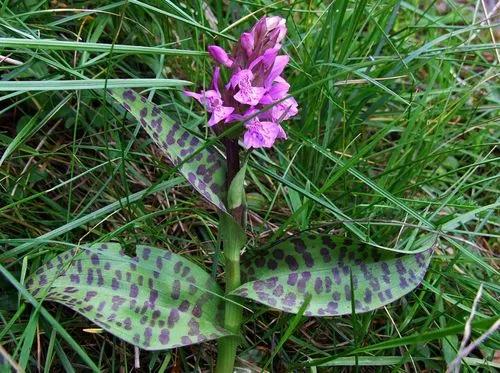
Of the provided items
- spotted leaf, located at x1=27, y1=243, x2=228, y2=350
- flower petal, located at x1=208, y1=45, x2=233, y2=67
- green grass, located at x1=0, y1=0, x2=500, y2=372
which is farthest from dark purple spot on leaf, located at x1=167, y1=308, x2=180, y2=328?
flower petal, located at x1=208, y1=45, x2=233, y2=67

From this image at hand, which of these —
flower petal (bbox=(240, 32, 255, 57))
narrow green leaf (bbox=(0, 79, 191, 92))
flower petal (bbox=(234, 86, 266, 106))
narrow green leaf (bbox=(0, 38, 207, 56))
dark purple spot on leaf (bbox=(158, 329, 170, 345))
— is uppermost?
flower petal (bbox=(240, 32, 255, 57))

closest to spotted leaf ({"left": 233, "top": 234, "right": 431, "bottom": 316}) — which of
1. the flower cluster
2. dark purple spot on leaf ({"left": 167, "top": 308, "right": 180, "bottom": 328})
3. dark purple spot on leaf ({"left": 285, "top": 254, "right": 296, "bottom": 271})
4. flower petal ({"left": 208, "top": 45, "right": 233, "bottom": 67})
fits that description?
dark purple spot on leaf ({"left": 285, "top": 254, "right": 296, "bottom": 271})

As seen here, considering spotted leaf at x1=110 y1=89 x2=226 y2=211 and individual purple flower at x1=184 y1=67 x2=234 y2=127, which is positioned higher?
individual purple flower at x1=184 y1=67 x2=234 y2=127

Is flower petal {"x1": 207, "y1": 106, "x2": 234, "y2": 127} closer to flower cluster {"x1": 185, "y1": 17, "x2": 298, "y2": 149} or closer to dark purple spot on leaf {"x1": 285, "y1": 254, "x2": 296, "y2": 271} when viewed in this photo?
flower cluster {"x1": 185, "y1": 17, "x2": 298, "y2": 149}

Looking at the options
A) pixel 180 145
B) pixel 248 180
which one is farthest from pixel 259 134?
pixel 248 180

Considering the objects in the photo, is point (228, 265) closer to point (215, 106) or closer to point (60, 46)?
point (215, 106)

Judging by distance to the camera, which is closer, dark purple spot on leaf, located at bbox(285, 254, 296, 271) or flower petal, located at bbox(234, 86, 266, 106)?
flower petal, located at bbox(234, 86, 266, 106)

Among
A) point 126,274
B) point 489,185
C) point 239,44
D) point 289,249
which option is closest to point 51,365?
point 126,274

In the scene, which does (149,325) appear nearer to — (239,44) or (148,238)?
(148,238)
